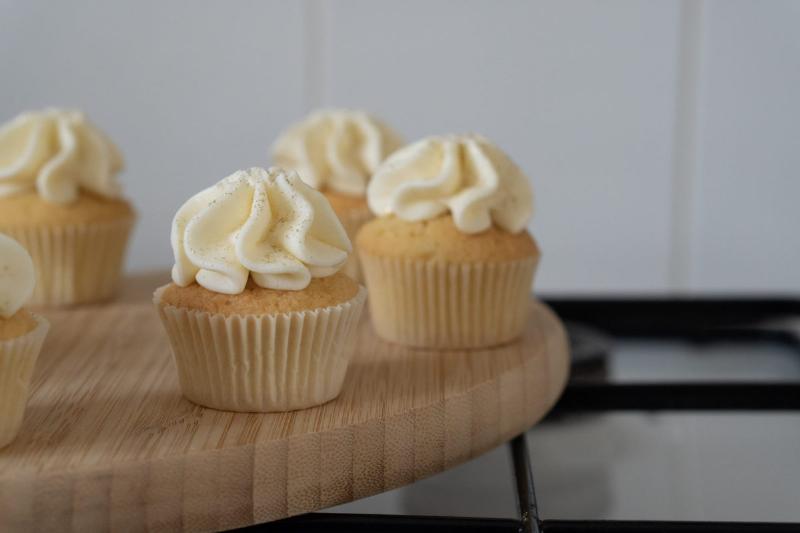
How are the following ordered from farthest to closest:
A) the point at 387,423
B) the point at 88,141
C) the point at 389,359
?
the point at 88,141, the point at 389,359, the point at 387,423

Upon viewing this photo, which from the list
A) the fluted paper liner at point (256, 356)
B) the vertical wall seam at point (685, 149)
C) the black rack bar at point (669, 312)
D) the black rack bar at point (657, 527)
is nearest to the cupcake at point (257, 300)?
the fluted paper liner at point (256, 356)


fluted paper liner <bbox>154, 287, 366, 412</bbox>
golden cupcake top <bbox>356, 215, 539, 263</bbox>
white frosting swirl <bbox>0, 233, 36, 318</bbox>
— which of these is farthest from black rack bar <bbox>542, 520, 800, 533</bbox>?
white frosting swirl <bbox>0, 233, 36, 318</bbox>

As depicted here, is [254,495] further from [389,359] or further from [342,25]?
[342,25]

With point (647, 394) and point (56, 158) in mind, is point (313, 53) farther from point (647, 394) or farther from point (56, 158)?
point (647, 394)

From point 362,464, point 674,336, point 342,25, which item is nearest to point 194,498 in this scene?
point 362,464

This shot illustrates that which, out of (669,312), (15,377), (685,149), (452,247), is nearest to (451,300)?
(452,247)

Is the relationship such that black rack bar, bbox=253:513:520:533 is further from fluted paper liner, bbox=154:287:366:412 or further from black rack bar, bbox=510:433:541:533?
fluted paper liner, bbox=154:287:366:412
